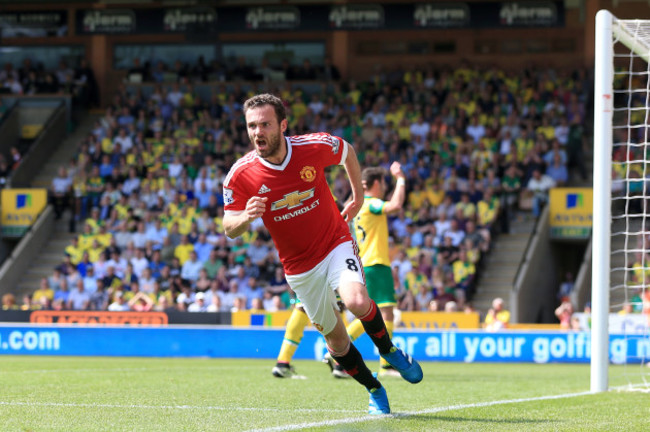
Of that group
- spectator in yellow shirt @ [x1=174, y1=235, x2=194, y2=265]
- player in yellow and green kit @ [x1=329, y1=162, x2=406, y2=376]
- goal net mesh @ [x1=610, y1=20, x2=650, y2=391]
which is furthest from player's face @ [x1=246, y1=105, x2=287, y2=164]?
spectator in yellow shirt @ [x1=174, y1=235, x2=194, y2=265]

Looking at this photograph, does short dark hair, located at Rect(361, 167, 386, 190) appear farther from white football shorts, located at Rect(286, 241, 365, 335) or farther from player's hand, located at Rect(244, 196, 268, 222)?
player's hand, located at Rect(244, 196, 268, 222)

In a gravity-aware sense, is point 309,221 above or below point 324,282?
above

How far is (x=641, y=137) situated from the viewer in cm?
2414

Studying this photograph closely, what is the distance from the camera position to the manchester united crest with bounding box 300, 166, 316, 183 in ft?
22.5

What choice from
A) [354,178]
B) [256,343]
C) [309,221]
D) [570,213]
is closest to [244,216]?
[309,221]

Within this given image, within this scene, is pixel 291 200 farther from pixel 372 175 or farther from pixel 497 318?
pixel 497 318

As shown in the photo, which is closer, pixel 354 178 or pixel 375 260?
pixel 354 178

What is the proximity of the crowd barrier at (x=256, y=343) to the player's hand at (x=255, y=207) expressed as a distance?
1126 centimetres

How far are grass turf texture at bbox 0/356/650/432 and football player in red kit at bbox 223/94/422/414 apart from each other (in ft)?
1.81

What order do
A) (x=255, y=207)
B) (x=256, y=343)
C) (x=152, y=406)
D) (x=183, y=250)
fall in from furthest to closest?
1. (x=183, y=250)
2. (x=256, y=343)
3. (x=152, y=406)
4. (x=255, y=207)

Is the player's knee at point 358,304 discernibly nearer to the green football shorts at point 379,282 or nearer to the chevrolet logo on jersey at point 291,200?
the chevrolet logo on jersey at point 291,200

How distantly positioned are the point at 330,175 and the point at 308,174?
1906cm

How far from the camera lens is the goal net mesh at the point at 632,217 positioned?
1211cm

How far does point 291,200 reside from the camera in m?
6.83
